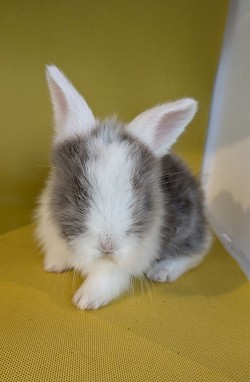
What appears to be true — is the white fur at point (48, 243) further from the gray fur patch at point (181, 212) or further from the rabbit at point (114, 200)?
the gray fur patch at point (181, 212)

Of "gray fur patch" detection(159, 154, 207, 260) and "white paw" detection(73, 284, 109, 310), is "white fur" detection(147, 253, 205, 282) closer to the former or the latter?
"gray fur patch" detection(159, 154, 207, 260)

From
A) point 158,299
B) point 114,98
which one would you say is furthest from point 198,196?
point 114,98

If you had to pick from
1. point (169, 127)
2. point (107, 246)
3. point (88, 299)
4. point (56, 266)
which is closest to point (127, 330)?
point (88, 299)

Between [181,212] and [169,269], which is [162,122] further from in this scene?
[169,269]

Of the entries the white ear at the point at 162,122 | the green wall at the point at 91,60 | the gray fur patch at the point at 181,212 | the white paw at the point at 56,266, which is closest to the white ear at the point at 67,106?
the white ear at the point at 162,122

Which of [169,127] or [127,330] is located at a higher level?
[169,127]

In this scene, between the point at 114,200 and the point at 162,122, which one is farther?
the point at 162,122
